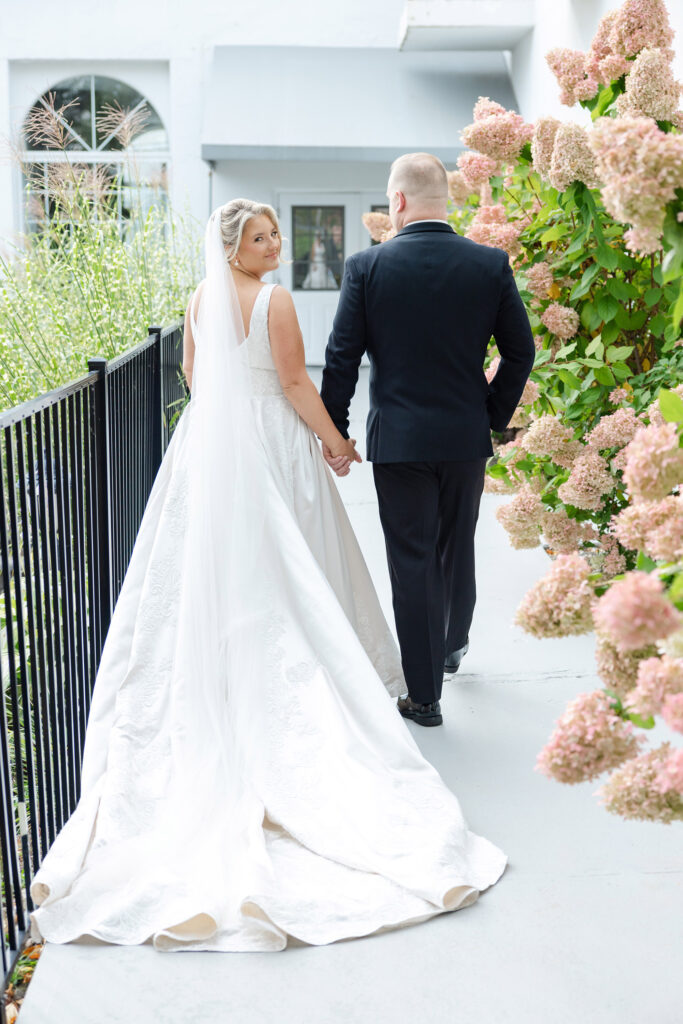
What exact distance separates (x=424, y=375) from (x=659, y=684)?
2.35 m

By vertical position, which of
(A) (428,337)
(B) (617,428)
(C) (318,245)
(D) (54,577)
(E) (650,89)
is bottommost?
(D) (54,577)

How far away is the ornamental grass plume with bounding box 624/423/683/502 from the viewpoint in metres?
1.40

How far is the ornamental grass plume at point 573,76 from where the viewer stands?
348cm

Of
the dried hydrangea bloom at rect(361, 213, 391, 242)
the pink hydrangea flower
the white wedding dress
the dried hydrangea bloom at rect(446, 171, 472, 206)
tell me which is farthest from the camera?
the dried hydrangea bloom at rect(361, 213, 391, 242)

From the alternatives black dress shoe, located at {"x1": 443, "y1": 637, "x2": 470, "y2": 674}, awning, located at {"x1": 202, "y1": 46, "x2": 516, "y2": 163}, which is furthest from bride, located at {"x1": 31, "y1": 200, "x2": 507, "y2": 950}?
awning, located at {"x1": 202, "y1": 46, "x2": 516, "y2": 163}

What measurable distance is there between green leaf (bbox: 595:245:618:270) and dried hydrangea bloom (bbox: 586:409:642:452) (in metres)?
0.49

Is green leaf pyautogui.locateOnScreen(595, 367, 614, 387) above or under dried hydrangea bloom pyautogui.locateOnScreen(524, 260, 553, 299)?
under

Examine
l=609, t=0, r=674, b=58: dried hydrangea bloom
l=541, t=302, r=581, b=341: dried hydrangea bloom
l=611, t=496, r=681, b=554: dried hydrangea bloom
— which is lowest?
l=611, t=496, r=681, b=554: dried hydrangea bloom

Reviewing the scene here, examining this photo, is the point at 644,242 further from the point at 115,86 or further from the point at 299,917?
the point at 115,86

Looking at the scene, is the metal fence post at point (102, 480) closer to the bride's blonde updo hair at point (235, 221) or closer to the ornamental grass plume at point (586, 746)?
the bride's blonde updo hair at point (235, 221)

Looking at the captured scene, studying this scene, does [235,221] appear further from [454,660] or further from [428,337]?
[454,660]

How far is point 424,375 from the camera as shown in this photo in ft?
11.3

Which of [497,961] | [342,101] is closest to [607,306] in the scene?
[497,961]

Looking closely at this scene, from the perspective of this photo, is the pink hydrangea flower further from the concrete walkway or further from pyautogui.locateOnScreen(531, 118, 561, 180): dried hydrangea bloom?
pyautogui.locateOnScreen(531, 118, 561, 180): dried hydrangea bloom
